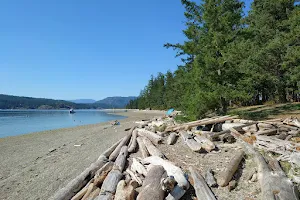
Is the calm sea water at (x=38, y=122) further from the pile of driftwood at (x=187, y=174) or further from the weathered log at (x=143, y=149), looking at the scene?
the pile of driftwood at (x=187, y=174)

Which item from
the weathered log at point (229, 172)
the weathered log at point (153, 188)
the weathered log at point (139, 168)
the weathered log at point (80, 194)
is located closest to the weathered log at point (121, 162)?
the weathered log at point (139, 168)

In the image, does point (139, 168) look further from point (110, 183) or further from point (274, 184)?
point (274, 184)

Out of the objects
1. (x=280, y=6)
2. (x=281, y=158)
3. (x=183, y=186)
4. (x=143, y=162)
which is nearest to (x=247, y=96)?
(x=281, y=158)

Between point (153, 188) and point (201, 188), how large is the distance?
4.30ft

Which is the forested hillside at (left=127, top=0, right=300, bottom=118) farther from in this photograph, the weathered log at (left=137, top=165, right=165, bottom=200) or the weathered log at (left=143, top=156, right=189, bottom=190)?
the weathered log at (left=137, top=165, right=165, bottom=200)

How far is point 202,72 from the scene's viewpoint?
599 inches

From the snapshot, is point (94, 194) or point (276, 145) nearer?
point (94, 194)

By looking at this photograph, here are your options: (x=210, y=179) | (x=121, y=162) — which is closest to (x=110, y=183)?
(x=121, y=162)

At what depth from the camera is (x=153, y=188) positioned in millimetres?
4887

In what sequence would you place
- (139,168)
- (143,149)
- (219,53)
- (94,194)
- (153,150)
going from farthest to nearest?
(219,53)
(143,149)
(153,150)
(139,168)
(94,194)

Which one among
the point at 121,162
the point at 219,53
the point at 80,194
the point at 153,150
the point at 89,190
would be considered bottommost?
the point at 80,194

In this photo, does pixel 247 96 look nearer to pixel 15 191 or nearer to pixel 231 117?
pixel 231 117

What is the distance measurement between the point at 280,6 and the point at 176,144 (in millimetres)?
20497

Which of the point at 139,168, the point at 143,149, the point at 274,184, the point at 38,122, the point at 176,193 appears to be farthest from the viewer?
the point at 38,122
